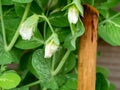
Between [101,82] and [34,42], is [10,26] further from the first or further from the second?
[101,82]

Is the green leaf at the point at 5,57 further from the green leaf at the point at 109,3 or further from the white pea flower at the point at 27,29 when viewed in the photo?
the green leaf at the point at 109,3

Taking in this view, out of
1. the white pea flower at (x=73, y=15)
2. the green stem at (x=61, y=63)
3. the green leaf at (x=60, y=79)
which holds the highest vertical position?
the white pea flower at (x=73, y=15)

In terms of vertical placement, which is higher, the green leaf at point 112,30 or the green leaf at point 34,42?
the green leaf at point 112,30

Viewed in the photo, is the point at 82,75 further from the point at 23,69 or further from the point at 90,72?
the point at 23,69

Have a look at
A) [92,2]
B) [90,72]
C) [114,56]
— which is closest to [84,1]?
[92,2]

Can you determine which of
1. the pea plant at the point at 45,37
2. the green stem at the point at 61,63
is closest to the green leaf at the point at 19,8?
the pea plant at the point at 45,37

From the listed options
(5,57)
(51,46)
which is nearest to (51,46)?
(51,46)
